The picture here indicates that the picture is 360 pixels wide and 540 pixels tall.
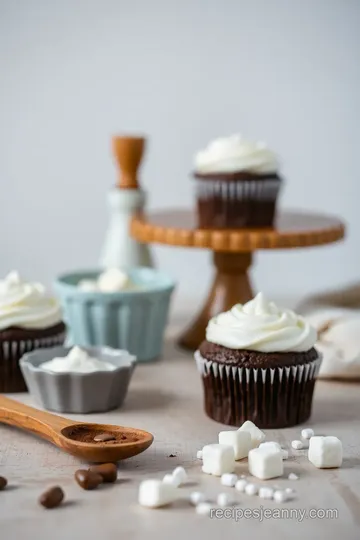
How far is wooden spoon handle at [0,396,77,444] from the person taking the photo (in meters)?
1.39

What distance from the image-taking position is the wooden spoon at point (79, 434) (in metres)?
1.31

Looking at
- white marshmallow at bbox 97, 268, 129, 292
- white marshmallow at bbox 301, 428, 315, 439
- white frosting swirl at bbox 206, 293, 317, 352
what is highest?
white frosting swirl at bbox 206, 293, 317, 352

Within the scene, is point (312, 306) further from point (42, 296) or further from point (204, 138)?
point (204, 138)

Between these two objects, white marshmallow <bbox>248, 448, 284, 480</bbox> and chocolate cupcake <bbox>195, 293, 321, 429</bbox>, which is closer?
white marshmallow <bbox>248, 448, 284, 480</bbox>

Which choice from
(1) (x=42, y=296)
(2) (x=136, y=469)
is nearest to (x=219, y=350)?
(2) (x=136, y=469)

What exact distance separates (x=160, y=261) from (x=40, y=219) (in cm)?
39

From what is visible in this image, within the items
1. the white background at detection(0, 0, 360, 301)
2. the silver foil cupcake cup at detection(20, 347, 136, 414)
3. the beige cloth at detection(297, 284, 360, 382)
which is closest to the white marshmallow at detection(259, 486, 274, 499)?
the silver foil cupcake cup at detection(20, 347, 136, 414)

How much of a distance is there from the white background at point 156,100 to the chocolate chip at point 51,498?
5.97 feet

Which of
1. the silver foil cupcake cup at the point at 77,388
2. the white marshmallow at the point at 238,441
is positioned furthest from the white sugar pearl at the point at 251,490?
the silver foil cupcake cup at the point at 77,388

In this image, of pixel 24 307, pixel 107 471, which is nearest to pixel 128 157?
pixel 24 307

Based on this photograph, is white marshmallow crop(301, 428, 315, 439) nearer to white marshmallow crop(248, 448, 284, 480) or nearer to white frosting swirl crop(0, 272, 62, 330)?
white marshmallow crop(248, 448, 284, 480)

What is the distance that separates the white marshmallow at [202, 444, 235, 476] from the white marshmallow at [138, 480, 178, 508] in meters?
0.10

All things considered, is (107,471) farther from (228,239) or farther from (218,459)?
(228,239)

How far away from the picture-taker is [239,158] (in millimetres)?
1917
